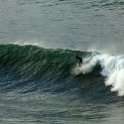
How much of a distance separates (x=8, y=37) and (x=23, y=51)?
3082 millimetres

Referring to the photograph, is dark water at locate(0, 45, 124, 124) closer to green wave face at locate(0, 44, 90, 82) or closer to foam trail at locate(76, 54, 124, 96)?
green wave face at locate(0, 44, 90, 82)

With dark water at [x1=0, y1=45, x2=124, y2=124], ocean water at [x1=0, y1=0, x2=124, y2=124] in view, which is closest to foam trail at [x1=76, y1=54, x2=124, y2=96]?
ocean water at [x1=0, y1=0, x2=124, y2=124]

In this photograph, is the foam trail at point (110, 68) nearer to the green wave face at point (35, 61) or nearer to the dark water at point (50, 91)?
the dark water at point (50, 91)

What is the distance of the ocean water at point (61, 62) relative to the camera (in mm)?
22875

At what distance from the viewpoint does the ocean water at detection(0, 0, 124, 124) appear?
22.9 m

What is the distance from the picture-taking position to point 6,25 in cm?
3806

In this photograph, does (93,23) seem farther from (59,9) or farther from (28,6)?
(28,6)

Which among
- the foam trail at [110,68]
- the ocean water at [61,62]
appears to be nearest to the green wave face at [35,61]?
the ocean water at [61,62]

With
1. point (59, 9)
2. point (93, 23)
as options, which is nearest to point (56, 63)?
point (93, 23)

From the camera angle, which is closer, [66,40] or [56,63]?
[56,63]

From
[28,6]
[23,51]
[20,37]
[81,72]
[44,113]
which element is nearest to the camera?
[44,113]

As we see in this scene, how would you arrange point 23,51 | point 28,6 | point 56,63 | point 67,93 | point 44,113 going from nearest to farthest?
point 44,113 < point 67,93 < point 56,63 < point 23,51 < point 28,6

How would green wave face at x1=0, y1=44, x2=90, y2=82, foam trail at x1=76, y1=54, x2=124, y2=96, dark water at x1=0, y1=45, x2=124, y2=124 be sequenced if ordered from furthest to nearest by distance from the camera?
1. green wave face at x1=0, y1=44, x2=90, y2=82
2. foam trail at x1=76, y1=54, x2=124, y2=96
3. dark water at x1=0, y1=45, x2=124, y2=124

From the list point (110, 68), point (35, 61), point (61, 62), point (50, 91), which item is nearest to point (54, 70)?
point (61, 62)
